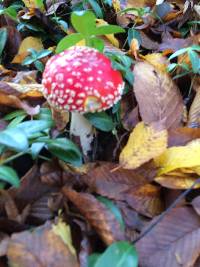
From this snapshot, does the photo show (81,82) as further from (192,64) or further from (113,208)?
(192,64)

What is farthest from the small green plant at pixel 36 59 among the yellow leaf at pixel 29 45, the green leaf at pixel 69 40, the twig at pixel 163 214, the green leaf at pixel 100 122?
the twig at pixel 163 214

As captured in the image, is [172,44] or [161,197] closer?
[161,197]

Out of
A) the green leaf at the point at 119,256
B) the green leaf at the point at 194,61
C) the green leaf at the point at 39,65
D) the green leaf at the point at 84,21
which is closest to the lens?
the green leaf at the point at 119,256

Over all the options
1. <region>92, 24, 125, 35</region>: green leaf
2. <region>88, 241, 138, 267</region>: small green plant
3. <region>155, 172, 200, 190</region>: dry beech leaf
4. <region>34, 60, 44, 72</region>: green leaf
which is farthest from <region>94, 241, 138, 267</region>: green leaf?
<region>34, 60, 44, 72</region>: green leaf

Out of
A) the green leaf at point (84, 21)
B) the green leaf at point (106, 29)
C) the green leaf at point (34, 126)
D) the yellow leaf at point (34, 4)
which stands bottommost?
the green leaf at point (34, 126)

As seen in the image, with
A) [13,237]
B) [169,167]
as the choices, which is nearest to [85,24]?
[169,167]

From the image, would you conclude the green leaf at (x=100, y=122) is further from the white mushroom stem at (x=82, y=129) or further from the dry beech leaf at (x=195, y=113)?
the dry beech leaf at (x=195, y=113)

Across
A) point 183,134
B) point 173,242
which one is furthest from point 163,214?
point 183,134

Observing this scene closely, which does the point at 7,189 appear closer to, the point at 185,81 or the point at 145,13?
the point at 185,81
